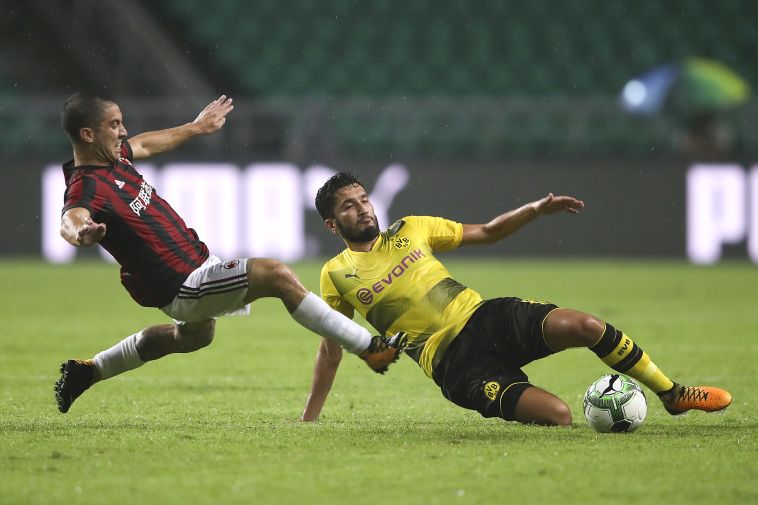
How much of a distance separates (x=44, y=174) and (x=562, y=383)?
12048 mm

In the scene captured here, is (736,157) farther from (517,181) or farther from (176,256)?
(176,256)

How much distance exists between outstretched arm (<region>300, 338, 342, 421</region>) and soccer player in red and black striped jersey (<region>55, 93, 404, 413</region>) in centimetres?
51

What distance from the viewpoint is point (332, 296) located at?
6090 millimetres

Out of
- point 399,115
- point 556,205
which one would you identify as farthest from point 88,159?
point 399,115

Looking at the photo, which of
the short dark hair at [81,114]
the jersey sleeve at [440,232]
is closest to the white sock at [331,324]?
the jersey sleeve at [440,232]

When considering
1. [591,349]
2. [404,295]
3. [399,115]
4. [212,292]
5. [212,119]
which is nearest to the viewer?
[212,292]

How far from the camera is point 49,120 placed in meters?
18.7

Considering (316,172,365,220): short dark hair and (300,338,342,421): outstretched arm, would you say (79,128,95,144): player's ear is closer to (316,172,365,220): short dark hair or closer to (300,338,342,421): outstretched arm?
(316,172,365,220): short dark hair

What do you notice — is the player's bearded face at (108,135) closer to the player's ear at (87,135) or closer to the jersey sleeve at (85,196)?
the player's ear at (87,135)

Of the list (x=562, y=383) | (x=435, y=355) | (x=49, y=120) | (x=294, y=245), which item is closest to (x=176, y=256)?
(x=435, y=355)

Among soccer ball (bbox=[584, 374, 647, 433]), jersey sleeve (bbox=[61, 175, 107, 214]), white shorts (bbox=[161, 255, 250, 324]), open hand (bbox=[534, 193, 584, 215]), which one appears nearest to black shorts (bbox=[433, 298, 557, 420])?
soccer ball (bbox=[584, 374, 647, 433])

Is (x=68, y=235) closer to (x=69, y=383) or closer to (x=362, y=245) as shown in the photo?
(x=69, y=383)

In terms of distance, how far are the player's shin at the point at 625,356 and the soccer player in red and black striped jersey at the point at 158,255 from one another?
1.05 m

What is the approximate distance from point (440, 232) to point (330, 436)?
136cm
